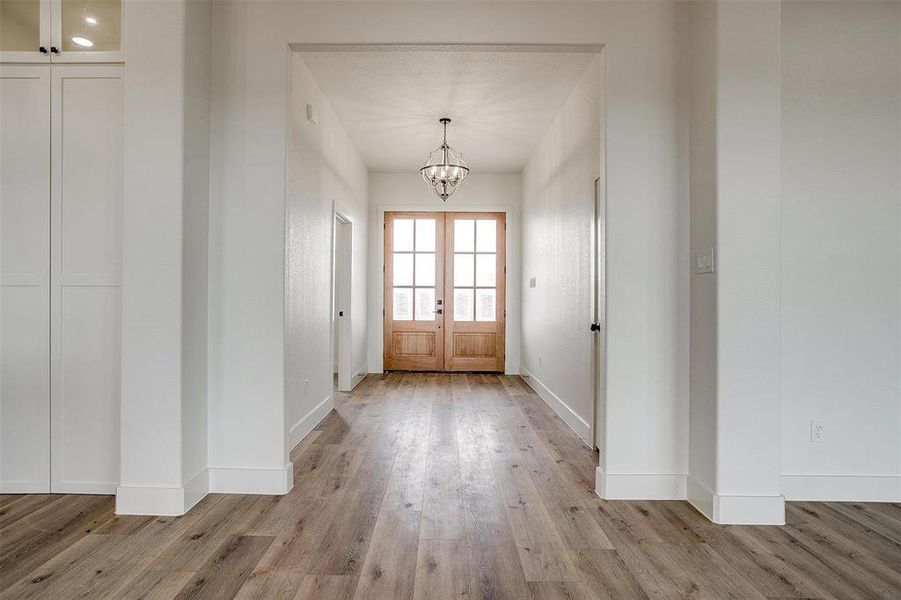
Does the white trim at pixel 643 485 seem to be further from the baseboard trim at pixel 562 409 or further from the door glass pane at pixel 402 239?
the door glass pane at pixel 402 239

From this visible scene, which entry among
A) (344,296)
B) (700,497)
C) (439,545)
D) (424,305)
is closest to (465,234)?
(424,305)

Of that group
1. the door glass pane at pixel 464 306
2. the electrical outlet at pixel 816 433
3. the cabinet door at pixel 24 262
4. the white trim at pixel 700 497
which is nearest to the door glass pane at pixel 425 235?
the door glass pane at pixel 464 306

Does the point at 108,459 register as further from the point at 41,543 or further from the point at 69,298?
the point at 69,298

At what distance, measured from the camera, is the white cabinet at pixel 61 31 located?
250 centimetres

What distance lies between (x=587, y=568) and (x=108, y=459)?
2.45 meters

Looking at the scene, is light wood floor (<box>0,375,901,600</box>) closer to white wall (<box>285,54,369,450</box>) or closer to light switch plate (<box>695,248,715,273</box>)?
white wall (<box>285,54,369,450</box>)

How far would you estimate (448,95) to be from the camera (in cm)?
425

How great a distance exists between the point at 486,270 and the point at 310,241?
11.3 feet

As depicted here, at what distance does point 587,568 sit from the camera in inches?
74.7

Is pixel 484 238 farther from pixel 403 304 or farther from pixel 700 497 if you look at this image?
pixel 700 497

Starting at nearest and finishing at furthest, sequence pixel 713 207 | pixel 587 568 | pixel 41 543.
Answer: pixel 587 568, pixel 41 543, pixel 713 207

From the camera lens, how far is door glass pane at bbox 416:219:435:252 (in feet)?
22.7

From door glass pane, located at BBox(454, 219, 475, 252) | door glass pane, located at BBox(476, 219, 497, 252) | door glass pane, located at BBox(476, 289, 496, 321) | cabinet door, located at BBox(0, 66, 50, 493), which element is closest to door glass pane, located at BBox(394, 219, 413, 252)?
door glass pane, located at BBox(454, 219, 475, 252)

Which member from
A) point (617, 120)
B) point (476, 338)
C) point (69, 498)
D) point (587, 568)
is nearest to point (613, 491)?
point (587, 568)
